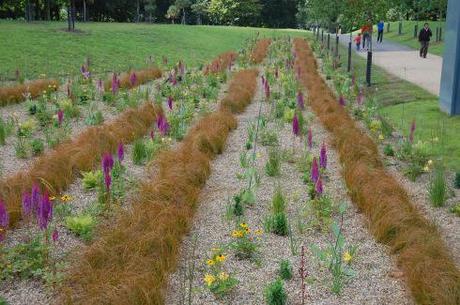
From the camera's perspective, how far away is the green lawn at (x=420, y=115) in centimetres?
803

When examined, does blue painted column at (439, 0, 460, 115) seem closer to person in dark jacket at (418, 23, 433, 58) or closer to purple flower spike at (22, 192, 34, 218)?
purple flower spike at (22, 192, 34, 218)

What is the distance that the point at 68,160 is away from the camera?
662 cm

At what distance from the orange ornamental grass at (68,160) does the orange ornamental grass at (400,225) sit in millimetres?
3137

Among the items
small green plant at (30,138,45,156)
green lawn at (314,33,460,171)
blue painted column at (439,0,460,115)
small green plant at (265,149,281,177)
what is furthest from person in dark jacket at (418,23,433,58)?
small green plant at (30,138,45,156)

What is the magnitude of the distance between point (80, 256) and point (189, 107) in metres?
6.26

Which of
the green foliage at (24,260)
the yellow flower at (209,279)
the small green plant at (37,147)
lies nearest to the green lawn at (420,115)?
the yellow flower at (209,279)

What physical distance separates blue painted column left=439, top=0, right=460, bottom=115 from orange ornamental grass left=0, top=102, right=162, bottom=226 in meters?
5.70

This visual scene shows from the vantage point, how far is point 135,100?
35.6 ft

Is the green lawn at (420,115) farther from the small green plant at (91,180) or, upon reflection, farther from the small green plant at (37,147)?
the small green plant at (37,147)

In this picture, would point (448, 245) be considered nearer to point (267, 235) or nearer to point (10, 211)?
point (267, 235)

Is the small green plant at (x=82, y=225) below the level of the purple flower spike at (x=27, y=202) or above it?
below

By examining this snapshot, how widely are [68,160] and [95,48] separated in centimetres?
1701

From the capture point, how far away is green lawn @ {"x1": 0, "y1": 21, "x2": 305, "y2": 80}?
1755 cm

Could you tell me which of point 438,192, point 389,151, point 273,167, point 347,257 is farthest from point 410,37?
point 347,257
